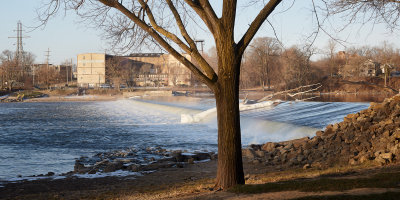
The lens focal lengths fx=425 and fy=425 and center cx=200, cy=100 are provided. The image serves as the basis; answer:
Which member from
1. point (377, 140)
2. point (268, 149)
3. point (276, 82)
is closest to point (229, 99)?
point (377, 140)

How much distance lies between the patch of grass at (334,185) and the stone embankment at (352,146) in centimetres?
263

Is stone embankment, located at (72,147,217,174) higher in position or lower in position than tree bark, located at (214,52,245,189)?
lower

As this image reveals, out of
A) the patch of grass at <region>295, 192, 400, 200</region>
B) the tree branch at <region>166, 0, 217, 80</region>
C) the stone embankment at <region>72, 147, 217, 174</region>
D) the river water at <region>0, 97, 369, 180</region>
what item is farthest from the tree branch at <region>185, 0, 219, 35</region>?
the river water at <region>0, 97, 369, 180</region>

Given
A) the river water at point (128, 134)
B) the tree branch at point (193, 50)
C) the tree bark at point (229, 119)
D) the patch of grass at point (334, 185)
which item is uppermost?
the tree branch at point (193, 50)

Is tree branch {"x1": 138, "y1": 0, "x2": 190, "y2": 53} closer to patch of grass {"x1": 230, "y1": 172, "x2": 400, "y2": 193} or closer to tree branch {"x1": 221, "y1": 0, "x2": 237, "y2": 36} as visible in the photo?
tree branch {"x1": 221, "y1": 0, "x2": 237, "y2": 36}

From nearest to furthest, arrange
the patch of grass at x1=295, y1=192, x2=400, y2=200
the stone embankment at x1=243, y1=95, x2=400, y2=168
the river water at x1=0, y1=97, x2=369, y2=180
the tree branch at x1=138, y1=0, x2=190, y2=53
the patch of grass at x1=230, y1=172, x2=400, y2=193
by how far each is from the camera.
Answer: the patch of grass at x1=295, y1=192, x2=400, y2=200 → the patch of grass at x1=230, y1=172, x2=400, y2=193 → the tree branch at x1=138, y1=0, x2=190, y2=53 → the stone embankment at x1=243, y1=95, x2=400, y2=168 → the river water at x1=0, y1=97, x2=369, y2=180

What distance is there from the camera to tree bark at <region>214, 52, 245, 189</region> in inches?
325

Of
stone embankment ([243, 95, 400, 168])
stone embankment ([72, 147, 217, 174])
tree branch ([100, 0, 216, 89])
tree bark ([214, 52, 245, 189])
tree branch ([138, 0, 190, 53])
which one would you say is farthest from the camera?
stone embankment ([72, 147, 217, 174])

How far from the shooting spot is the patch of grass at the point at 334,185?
288 inches

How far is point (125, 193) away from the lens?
10.2m

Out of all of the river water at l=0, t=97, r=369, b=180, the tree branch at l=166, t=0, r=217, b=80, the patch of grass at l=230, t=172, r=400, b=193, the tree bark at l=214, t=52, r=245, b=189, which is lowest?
the river water at l=0, t=97, r=369, b=180

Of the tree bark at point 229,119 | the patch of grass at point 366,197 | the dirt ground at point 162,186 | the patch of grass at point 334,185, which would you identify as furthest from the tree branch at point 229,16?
the patch of grass at point 366,197

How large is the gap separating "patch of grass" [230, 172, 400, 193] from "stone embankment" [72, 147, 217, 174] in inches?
271

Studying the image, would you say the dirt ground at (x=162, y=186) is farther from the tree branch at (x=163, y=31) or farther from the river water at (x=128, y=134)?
the tree branch at (x=163, y=31)
